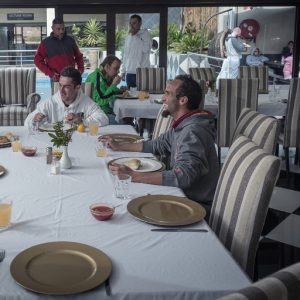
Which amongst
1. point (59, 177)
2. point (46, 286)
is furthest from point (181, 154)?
point (46, 286)

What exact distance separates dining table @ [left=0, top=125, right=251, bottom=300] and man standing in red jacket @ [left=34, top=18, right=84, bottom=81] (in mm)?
4030

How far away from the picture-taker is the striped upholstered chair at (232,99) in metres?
4.00

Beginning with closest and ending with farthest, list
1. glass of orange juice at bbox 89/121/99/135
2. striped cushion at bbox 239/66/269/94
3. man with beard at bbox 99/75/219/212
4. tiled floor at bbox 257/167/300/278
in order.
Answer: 1. man with beard at bbox 99/75/219/212
2. tiled floor at bbox 257/167/300/278
3. glass of orange juice at bbox 89/121/99/135
4. striped cushion at bbox 239/66/269/94

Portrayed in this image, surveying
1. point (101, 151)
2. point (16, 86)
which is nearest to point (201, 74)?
point (16, 86)

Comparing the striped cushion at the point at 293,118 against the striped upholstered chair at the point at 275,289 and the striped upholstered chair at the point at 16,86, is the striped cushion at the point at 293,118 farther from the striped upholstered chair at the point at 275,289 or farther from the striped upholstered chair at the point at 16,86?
the striped upholstered chair at the point at 275,289

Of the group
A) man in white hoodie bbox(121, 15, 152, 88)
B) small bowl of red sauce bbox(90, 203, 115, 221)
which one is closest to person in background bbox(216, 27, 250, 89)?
man in white hoodie bbox(121, 15, 152, 88)

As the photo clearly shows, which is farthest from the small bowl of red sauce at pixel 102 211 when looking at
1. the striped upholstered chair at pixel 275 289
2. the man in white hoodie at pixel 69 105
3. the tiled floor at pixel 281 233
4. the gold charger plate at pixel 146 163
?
the man in white hoodie at pixel 69 105

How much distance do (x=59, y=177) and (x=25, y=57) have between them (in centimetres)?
615

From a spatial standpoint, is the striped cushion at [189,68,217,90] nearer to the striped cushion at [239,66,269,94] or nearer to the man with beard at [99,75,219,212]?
the striped cushion at [239,66,269,94]

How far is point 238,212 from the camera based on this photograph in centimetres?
157

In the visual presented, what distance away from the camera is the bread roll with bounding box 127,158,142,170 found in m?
2.04

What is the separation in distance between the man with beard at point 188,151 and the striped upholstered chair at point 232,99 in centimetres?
174

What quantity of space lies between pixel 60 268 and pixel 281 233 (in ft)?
6.96

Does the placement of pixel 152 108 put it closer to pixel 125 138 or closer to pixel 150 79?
pixel 150 79
